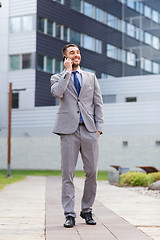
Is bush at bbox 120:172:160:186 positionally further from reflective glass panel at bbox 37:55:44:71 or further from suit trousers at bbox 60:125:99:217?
reflective glass panel at bbox 37:55:44:71

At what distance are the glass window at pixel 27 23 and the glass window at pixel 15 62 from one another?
1965 mm

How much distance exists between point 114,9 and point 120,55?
11.4ft

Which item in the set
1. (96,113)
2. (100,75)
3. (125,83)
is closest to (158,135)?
(125,83)

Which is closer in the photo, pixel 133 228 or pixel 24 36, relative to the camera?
pixel 133 228

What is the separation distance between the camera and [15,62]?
33.2 metres

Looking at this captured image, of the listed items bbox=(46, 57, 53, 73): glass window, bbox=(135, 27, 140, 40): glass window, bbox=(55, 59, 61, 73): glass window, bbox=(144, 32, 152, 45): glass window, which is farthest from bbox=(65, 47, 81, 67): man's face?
bbox=(55, 59, 61, 73): glass window

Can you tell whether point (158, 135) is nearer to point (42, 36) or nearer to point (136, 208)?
point (42, 36)

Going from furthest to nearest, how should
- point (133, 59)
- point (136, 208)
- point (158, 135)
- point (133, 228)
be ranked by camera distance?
point (133, 59), point (158, 135), point (136, 208), point (133, 228)

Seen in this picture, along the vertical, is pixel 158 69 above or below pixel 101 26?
below

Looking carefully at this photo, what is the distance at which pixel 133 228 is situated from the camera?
547cm

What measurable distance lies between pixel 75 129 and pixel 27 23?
2770 centimetres

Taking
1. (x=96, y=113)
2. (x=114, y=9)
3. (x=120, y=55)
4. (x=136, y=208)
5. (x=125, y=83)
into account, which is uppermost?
(x=114, y=9)

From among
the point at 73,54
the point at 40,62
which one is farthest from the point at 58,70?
the point at 73,54

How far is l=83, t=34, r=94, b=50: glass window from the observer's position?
35438 mm
